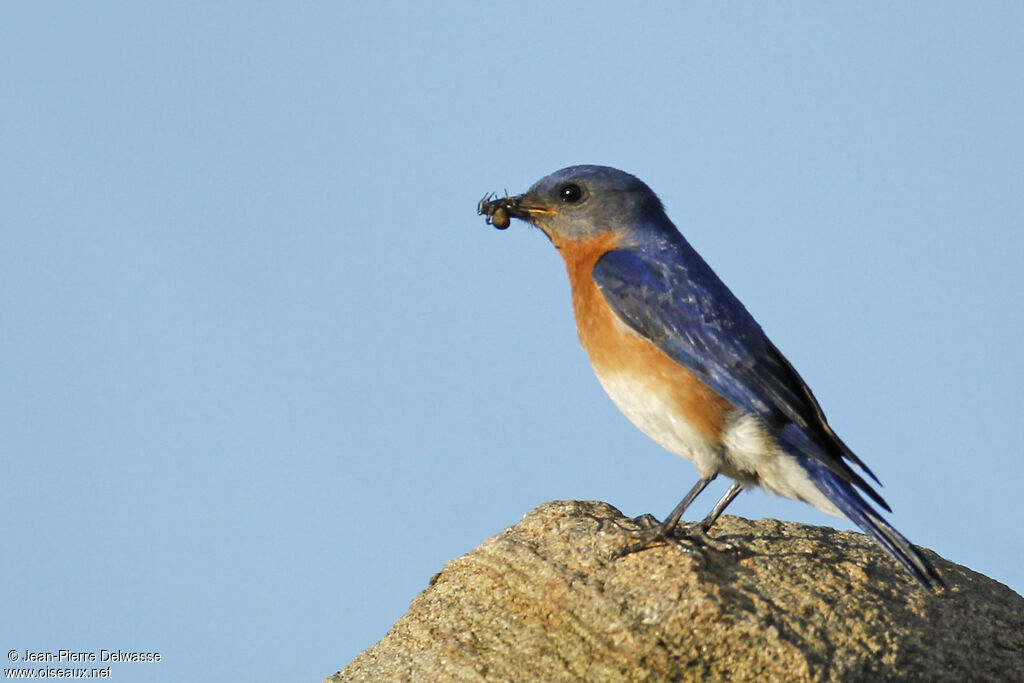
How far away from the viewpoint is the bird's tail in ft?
21.4

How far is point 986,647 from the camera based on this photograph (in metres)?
6.68

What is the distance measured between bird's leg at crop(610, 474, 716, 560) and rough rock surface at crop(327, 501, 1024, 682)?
0.21ft

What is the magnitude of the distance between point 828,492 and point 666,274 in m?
1.78

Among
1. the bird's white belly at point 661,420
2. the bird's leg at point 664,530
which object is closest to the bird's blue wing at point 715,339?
the bird's white belly at point 661,420

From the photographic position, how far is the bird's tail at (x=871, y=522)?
21.4 feet

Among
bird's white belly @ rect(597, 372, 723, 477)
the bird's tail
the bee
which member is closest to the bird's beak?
the bee

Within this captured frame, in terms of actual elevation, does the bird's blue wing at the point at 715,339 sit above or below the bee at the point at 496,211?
below

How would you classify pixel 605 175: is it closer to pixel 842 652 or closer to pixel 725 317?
pixel 725 317

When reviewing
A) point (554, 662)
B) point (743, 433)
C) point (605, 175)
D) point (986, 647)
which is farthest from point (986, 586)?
point (605, 175)

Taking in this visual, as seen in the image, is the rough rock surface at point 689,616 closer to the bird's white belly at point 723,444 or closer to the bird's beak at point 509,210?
the bird's white belly at point 723,444

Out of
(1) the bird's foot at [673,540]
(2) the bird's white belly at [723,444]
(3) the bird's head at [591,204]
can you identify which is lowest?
(1) the bird's foot at [673,540]

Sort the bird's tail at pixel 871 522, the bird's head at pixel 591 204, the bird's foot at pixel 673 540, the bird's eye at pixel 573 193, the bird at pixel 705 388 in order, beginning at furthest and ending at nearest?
the bird's eye at pixel 573 193 → the bird's head at pixel 591 204 → the bird at pixel 705 388 → the bird's foot at pixel 673 540 → the bird's tail at pixel 871 522

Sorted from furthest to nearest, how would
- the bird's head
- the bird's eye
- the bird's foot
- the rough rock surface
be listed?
the bird's eye < the bird's head < the bird's foot < the rough rock surface

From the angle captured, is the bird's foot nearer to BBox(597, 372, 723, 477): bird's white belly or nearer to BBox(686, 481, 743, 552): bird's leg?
BBox(686, 481, 743, 552): bird's leg
